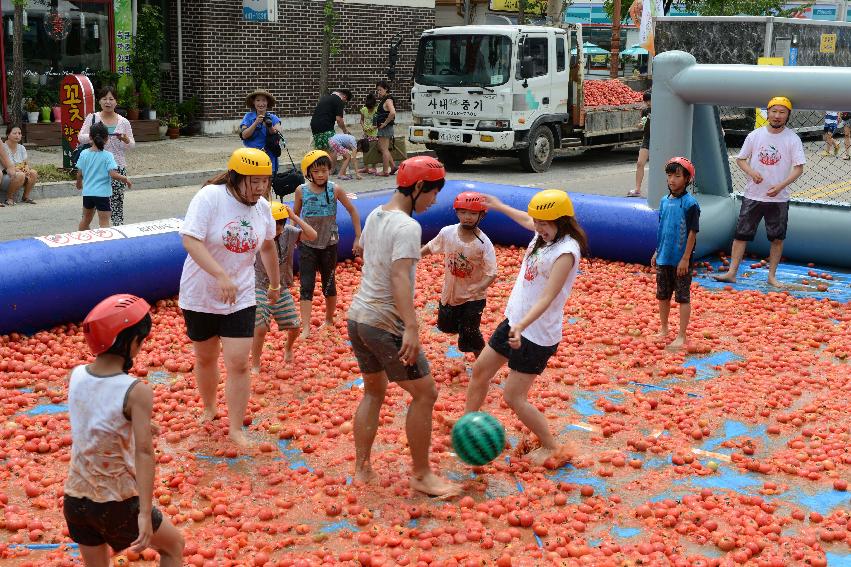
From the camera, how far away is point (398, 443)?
717cm

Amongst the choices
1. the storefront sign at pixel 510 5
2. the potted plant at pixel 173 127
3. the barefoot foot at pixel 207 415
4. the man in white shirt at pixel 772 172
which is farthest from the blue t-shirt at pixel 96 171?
the storefront sign at pixel 510 5

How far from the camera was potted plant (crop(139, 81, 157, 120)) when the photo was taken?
24.3m

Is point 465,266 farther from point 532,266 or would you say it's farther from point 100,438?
point 100,438

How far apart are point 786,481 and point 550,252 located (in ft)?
7.04

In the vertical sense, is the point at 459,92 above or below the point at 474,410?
above

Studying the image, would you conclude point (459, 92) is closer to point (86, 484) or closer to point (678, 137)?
point (678, 137)

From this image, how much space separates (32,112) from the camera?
22609 millimetres

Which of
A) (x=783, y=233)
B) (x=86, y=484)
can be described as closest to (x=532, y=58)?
(x=783, y=233)

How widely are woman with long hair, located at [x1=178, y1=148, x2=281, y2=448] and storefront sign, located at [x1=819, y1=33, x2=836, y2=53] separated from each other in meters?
26.5

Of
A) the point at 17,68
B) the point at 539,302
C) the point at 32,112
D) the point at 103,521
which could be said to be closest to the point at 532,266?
the point at 539,302

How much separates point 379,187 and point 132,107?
7.87m

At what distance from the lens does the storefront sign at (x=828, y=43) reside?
2959 centimetres

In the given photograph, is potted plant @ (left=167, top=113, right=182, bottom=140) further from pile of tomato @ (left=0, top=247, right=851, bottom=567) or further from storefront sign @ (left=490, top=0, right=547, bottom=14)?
pile of tomato @ (left=0, top=247, right=851, bottom=567)

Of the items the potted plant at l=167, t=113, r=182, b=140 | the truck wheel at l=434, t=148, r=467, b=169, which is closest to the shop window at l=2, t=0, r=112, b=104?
the potted plant at l=167, t=113, r=182, b=140
